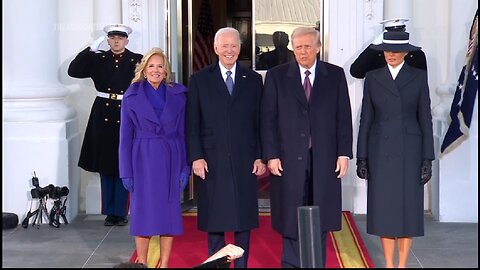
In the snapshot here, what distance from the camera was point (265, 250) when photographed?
20.4 feet

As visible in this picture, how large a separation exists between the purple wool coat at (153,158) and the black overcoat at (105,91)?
192 centimetres

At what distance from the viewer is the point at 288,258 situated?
5.11 meters

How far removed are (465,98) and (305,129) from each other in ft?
7.46

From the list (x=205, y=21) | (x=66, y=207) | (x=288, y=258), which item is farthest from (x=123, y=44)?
(x=205, y=21)

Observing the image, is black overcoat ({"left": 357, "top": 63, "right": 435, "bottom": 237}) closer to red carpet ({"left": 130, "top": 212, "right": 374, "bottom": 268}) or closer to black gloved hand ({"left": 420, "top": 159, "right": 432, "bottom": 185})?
black gloved hand ({"left": 420, "top": 159, "right": 432, "bottom": 185})

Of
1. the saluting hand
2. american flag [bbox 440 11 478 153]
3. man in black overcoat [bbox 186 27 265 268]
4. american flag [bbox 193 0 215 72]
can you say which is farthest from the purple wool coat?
american flag [bbox 193 0 215 72]

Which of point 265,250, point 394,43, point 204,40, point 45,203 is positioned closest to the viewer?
point 394,43

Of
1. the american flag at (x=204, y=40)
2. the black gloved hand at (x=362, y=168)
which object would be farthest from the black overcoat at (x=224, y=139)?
the american flag at (x=204, y=40)

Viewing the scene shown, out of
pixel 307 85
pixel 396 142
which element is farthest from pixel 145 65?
pixel 396 142

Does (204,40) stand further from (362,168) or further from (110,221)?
(362,168)

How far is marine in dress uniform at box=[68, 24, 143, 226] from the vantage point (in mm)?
6934

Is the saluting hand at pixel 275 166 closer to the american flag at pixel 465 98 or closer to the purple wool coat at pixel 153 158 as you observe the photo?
the purple wool coat at pixel 153 158

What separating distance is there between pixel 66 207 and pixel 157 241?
114 cm

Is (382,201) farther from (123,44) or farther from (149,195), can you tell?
(123,44)
